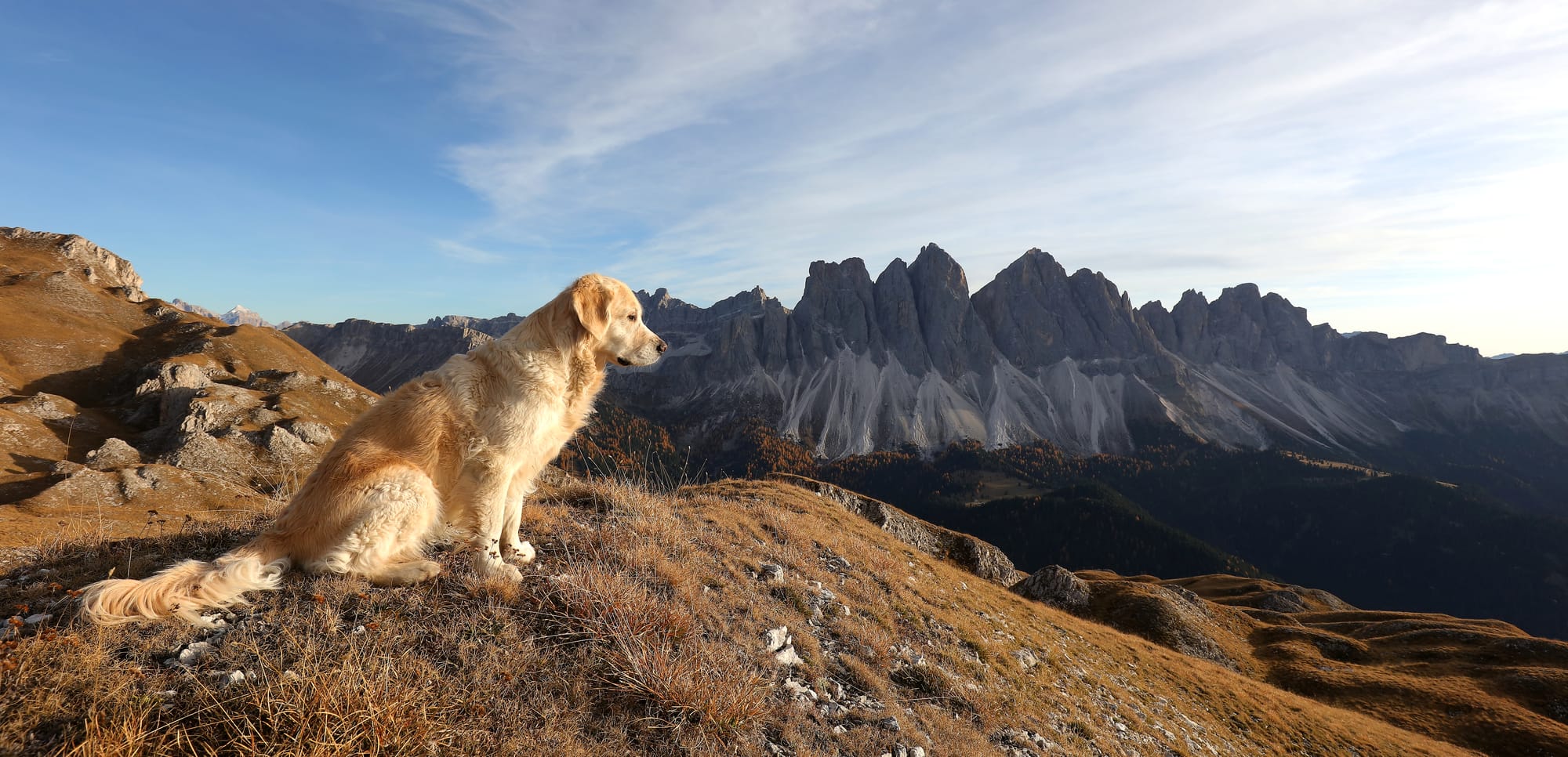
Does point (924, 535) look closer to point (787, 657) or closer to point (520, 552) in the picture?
point (787, 657)

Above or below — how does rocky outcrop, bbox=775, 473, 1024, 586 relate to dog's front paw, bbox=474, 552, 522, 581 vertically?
below

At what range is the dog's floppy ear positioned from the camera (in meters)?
6.86

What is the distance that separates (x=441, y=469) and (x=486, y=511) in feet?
2.17

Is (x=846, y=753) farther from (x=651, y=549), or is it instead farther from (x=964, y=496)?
(x=964, y=496)

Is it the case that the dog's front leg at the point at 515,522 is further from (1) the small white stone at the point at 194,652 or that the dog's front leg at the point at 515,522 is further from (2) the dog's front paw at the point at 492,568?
(1) the small white stone at the point at 194,652

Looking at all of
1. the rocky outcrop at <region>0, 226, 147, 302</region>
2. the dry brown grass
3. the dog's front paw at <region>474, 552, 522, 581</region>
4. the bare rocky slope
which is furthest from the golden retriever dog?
the rocky outcrop at <region>0, 226, 147, 302</region>

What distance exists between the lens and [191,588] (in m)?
5.29

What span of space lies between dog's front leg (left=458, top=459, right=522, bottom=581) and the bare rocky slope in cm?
655

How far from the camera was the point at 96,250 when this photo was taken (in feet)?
309

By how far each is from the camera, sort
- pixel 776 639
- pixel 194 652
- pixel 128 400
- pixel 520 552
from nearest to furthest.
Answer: pixel 194 652 < pixel 520 552 < pixel 776 639 < pixel 128 400

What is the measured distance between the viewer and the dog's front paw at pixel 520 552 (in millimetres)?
7312

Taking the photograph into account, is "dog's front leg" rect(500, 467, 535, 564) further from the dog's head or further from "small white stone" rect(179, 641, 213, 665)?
"small white stone" rect(179, 641, 213, 665)

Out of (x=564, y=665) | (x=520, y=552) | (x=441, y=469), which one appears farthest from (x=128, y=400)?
(x=564, y=665)

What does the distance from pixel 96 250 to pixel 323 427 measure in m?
80.2
